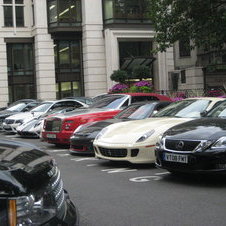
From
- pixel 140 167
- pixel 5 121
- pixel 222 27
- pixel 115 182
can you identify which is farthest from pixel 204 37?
pixel 115 182

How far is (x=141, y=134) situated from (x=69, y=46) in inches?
1208

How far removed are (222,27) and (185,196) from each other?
12874 mm

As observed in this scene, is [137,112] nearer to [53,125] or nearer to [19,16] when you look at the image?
[53,125]

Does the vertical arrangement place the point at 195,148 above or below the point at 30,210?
below

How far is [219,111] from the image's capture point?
28.8ft

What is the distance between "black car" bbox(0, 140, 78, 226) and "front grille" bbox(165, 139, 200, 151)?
365 centimetres

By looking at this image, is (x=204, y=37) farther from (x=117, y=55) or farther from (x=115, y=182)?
(x=117, y=55)

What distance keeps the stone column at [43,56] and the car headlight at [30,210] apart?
34.2 meters

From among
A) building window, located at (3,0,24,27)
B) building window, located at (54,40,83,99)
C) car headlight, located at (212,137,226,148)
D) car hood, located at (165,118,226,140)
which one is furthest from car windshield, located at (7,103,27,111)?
car headlight, located at (212,137,226,148)

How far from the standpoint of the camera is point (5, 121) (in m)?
19.8

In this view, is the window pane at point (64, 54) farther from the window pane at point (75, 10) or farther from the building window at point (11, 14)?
the building window at point (11, 14)

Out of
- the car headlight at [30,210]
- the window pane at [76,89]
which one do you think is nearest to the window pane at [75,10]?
the window pane at [76,89]

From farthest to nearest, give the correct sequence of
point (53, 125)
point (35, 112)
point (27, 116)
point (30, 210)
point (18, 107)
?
point (18, 107) → point (27, 116) → point (35, 112) → point (53, 125) → point (30, 210)

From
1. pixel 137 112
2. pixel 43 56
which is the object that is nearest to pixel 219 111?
pixel 137 112
